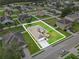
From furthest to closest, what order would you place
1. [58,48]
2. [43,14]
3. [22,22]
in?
[43,14] < [22,22] < [58,48]

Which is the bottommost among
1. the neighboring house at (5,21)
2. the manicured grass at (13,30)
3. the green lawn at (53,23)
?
the green lawn at (53,23)

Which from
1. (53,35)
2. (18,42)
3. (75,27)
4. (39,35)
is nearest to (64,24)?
(75,27)

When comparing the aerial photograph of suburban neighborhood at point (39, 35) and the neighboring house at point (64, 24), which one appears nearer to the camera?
the aerial photograph of suburban neighborhood at point (39, 35)

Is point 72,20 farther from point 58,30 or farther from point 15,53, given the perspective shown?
point 15,53

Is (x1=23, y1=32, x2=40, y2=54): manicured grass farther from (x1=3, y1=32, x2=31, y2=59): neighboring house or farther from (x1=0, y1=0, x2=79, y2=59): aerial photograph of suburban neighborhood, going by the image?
(x1=3, y1=32, x2=31, y2=59): neighboring house

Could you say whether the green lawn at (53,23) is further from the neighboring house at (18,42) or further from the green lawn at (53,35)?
the neighboring house at (18,42)

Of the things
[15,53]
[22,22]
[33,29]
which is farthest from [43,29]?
[15,53]

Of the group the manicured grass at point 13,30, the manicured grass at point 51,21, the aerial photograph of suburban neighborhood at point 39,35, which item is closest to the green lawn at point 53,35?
the aerial photograph of suburban neighborhood at point 39,35

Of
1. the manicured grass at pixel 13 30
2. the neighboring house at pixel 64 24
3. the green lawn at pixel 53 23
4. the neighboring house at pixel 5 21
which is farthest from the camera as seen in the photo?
the neighboring house at pixel 5 21
